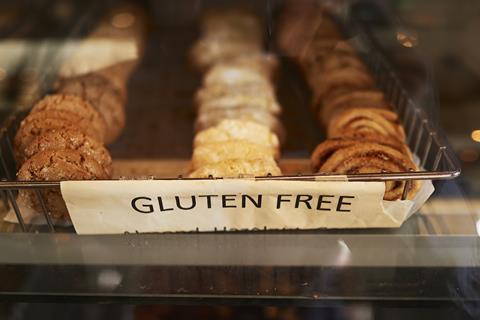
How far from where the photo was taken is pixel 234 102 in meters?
1.83

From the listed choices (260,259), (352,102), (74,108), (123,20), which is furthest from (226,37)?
(260,259)

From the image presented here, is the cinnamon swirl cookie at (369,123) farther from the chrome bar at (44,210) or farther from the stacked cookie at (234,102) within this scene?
the chrome bar at (44,210)

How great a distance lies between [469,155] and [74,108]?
1.33 meters

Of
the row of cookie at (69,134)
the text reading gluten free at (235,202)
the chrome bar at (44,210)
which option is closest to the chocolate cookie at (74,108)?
→ the row of cookie at (69,134)

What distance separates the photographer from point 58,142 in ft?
4.73

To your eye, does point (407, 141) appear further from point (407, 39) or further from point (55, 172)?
point (55, 172)

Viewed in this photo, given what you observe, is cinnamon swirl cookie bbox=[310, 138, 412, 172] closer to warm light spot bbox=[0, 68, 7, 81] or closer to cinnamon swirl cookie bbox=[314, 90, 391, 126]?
cinnamon swirl cookie bbox=[314, 90, 391, 126]

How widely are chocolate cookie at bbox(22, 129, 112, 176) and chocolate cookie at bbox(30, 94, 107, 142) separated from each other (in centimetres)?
18

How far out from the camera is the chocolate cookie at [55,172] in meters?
1.35

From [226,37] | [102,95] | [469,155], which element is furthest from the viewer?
[226,37]

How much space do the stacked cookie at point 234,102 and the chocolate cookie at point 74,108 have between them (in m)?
0.33

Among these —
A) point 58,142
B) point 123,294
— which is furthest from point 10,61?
point 123,294

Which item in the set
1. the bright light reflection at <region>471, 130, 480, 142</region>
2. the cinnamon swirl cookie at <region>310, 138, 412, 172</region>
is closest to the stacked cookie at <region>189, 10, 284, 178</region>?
the cinnamon swirl cookie at <region>310, 138, 412, 172</region>

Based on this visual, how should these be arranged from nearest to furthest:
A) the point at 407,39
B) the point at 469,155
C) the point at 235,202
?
the point at 235,202, the point at 469,155, the point at 407,39
